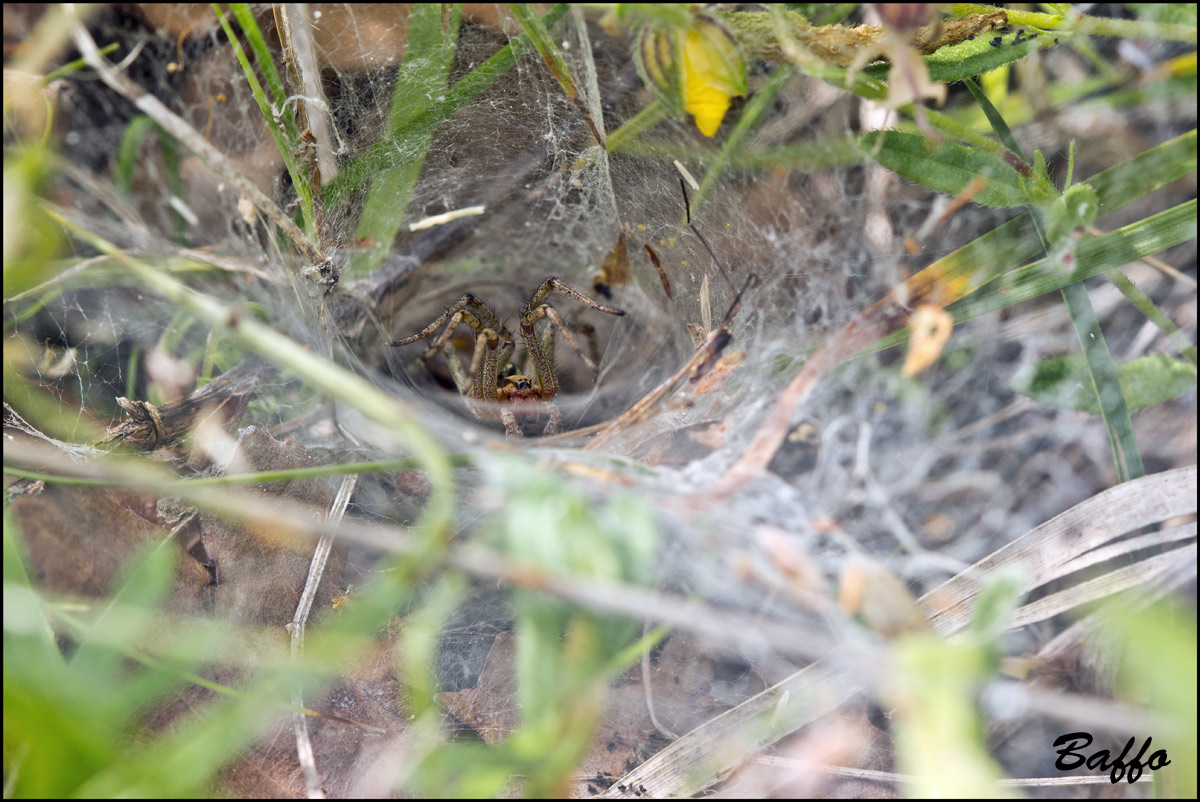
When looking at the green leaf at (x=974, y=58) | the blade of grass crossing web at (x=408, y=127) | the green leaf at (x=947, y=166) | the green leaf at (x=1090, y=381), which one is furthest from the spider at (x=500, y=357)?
the green leaf at (x=1090, y=381)

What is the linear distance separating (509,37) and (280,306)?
52.5 inches

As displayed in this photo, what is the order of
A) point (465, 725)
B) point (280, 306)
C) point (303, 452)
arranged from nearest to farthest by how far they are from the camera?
1. point (465, 725)
2. point (303, 452)
3. point (280, 306)

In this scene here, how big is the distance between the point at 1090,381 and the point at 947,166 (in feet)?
2.25

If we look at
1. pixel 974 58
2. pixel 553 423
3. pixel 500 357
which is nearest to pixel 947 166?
pixel 974 58

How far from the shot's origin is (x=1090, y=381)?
6.15 feet

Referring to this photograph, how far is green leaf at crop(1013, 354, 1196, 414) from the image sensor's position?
184 cm

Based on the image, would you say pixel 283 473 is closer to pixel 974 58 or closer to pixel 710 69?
pixel 710 69

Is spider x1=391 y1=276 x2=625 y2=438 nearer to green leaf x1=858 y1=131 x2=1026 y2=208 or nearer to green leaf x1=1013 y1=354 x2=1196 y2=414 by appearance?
green leaf x1=858 y1=131 x2=1026 y2=208

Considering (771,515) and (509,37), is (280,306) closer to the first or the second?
(509,37)

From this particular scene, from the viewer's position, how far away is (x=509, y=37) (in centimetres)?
230

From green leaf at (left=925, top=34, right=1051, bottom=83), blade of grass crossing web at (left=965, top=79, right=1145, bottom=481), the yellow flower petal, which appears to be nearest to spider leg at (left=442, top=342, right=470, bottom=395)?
the yellow flower petal

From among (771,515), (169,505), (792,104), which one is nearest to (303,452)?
(169,505)

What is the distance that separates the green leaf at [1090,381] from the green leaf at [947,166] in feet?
1.50

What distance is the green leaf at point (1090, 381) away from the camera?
1.84 meters
